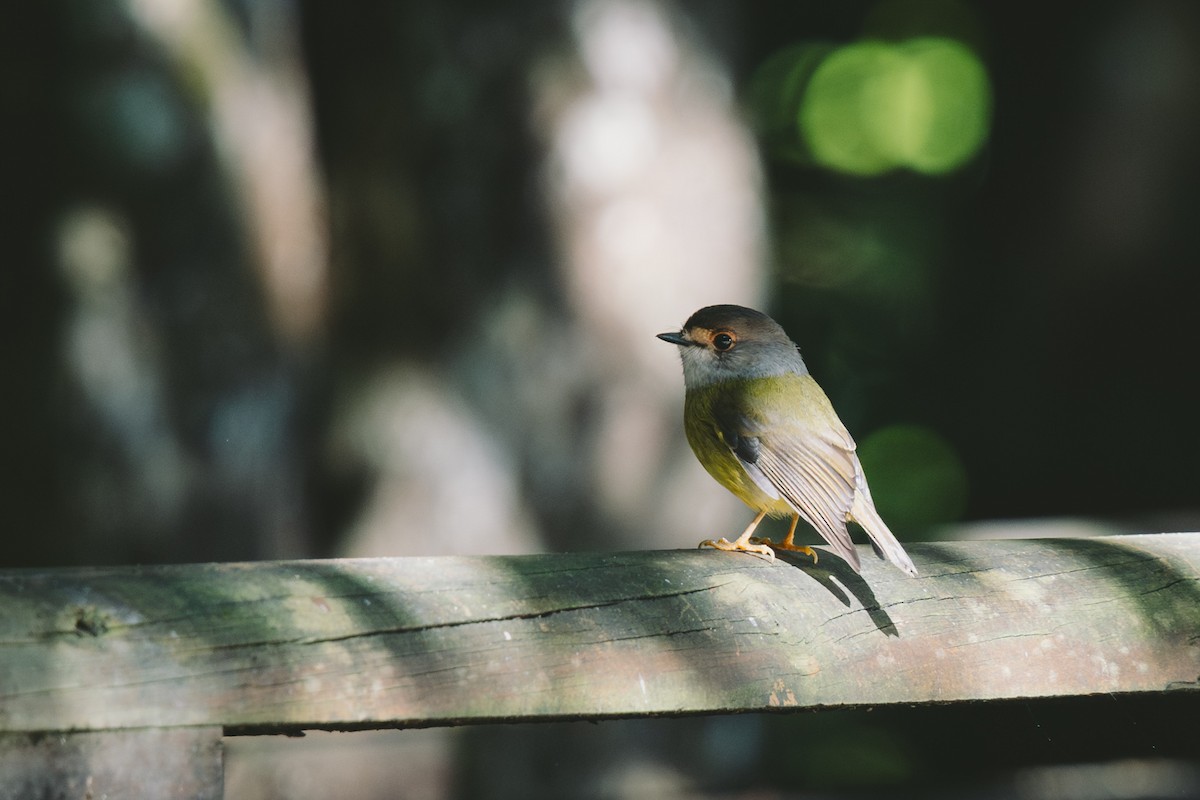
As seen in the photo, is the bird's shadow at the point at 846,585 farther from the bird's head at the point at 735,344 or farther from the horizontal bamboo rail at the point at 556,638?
the bird's head at the point at 735,344

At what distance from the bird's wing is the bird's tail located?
26 millimetres

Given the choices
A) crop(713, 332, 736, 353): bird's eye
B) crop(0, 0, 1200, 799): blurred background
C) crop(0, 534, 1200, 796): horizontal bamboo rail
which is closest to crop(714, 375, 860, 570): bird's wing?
crop(713, 332, 736, 353): bird's eye

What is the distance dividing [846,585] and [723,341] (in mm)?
1811

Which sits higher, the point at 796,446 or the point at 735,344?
the point at 735,344

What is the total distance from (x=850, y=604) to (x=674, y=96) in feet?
10.6

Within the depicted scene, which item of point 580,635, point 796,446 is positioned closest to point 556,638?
point 580,635

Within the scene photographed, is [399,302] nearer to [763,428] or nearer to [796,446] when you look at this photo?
[763,428]

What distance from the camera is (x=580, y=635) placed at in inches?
79.1

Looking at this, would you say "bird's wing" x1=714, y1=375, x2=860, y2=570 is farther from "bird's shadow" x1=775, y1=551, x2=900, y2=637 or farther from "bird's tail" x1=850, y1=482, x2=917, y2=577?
"bird's shadow" x1=775, y1=551, x2=900, y2=637

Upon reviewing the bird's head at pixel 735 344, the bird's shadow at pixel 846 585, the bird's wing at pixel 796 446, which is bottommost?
the bird's wing at pixel 796 446

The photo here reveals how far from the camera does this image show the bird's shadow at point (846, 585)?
2.31 meters

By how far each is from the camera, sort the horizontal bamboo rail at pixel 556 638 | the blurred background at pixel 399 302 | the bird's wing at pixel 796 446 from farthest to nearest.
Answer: the blurred background at pixel 399 302 → the bird's wing at pixel 796 446 → the horizontal bamboo rail at pixel 556 638

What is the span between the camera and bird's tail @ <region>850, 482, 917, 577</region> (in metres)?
2.48

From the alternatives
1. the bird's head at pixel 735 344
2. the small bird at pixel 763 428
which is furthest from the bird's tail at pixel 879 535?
the bird's head at pixel 735 344
